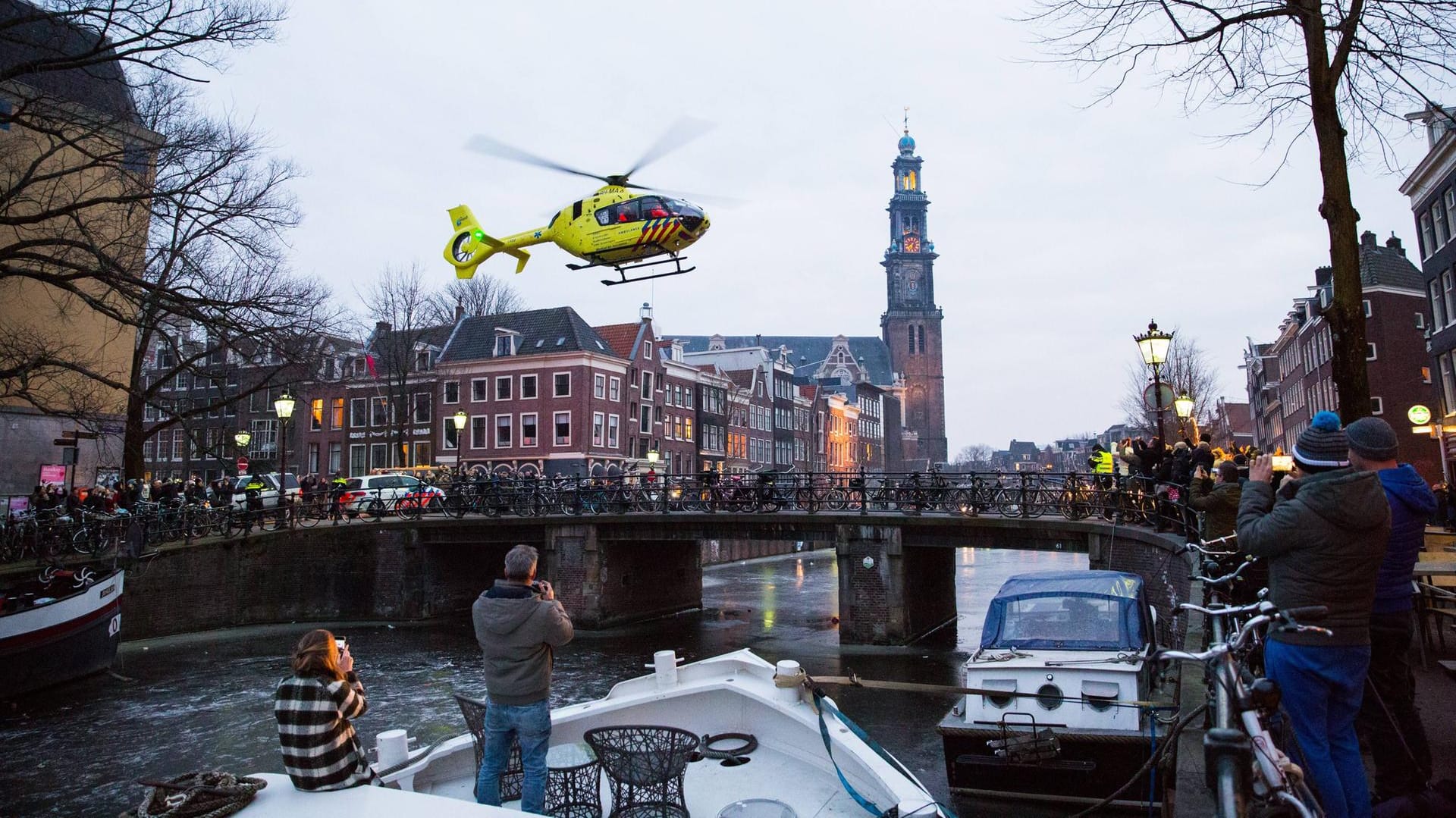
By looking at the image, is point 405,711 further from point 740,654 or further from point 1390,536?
point 1390,536

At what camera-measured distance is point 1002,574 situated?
4050 cm

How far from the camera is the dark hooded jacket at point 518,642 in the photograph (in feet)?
17.9

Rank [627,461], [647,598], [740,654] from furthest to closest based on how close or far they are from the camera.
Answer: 1. [627,461]
2. [647,598]
3. [740,654]

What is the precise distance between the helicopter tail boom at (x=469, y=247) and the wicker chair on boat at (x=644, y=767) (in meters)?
19.0

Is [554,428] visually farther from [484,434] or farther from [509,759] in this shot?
[509,759]

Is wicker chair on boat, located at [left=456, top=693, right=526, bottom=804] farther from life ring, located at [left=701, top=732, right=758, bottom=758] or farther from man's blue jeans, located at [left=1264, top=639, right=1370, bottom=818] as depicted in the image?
man's blue jeans, located at [left=1264, top=639, right=1370, bottom=818]

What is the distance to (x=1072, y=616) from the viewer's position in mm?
9711

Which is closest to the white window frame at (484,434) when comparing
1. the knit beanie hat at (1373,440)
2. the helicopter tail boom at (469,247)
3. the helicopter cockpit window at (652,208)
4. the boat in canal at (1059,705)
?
the helicopter tail boom at (469,247)

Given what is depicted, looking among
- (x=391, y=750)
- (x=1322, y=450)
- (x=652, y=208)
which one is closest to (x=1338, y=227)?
(x=1322, y=450)

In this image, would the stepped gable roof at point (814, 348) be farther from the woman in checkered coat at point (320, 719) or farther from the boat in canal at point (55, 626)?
the woman in checkered coat at point (320, 719)

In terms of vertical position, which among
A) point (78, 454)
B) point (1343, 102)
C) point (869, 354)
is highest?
point (869, 354)

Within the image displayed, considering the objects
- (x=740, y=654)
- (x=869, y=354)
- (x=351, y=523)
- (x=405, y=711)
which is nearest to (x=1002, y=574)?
(x=351, y=523)

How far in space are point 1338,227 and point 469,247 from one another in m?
20.4

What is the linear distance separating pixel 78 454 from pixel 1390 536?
33.3 metres
